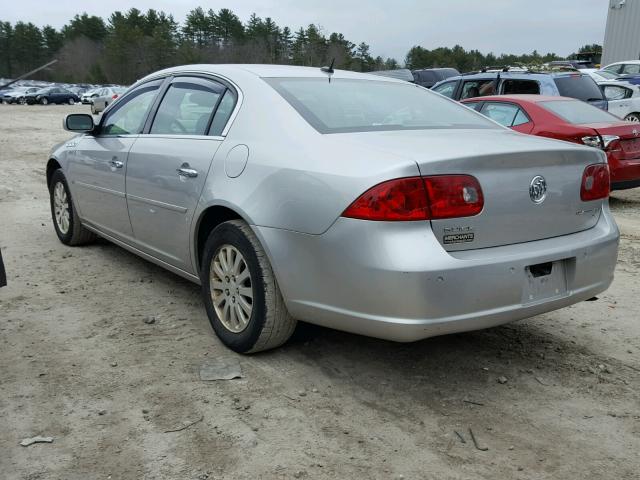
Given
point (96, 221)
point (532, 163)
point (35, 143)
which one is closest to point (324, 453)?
point (532, 163)

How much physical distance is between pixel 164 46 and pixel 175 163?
302 ft

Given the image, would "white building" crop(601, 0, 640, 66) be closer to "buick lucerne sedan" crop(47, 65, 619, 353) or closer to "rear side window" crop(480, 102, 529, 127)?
"rear side window" crop(480, 102, 529, 127)

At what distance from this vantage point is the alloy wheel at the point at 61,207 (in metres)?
5.75

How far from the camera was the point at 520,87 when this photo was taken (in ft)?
34.4

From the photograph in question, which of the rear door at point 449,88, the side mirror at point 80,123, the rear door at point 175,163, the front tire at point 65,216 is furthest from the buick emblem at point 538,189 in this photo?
the rear door at point 449,88

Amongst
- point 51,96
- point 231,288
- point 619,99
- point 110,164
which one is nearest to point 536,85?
point 619,99

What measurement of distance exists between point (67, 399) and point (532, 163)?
244 cm

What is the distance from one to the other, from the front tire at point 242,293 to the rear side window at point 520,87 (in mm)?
8145

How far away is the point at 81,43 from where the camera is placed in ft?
320

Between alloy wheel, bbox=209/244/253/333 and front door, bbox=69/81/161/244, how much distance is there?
1209mm

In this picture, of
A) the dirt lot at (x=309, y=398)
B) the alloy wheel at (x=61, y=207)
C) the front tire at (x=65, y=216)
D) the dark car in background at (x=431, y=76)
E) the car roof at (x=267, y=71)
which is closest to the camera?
the dirt lot at (x=309, y=398)

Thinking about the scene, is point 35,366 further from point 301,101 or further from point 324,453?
point 301,101

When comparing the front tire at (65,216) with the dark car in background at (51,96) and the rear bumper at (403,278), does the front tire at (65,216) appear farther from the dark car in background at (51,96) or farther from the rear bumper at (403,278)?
the dark car in background at (51,96)

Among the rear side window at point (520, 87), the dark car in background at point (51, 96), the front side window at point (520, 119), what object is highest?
the rear side window at point (520, 87)
